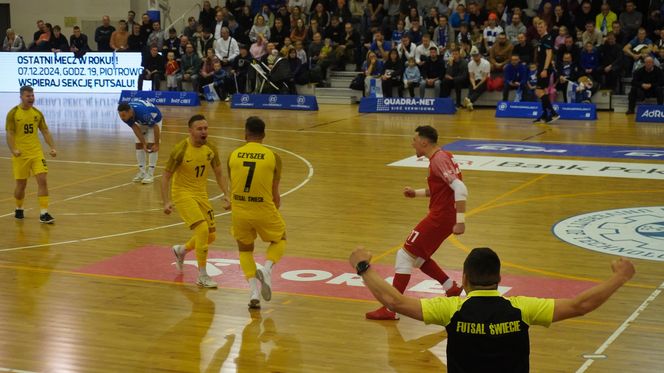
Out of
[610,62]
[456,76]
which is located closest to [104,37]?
[456,76]

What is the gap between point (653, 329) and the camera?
31.2ft

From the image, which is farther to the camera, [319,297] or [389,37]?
[389,37]

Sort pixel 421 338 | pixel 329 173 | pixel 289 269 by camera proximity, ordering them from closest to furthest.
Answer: pixel 421 338 < pixel 289 269 < pixel 329 173

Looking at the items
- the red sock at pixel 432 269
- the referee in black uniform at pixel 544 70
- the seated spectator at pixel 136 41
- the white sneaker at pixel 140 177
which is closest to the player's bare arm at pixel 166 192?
the red sock at pixel 432 269

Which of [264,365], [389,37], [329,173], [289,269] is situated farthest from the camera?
[389,37]

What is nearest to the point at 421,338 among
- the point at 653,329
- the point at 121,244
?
the point at 653,329

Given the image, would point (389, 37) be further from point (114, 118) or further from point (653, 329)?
point (653, 329)

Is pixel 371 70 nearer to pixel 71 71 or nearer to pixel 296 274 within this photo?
pixel 71 71

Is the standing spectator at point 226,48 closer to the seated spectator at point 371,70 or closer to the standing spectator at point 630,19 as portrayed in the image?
the seated spectator at point 371,70

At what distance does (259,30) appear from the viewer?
35.2m

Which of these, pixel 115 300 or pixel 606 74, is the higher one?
pixel 606 74

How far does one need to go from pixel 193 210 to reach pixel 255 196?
1415 mm

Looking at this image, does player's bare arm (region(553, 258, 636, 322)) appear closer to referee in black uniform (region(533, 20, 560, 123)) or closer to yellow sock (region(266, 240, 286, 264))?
yellow sock (region(266, 240, 286, 264))

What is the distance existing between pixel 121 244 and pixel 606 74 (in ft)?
64.3
